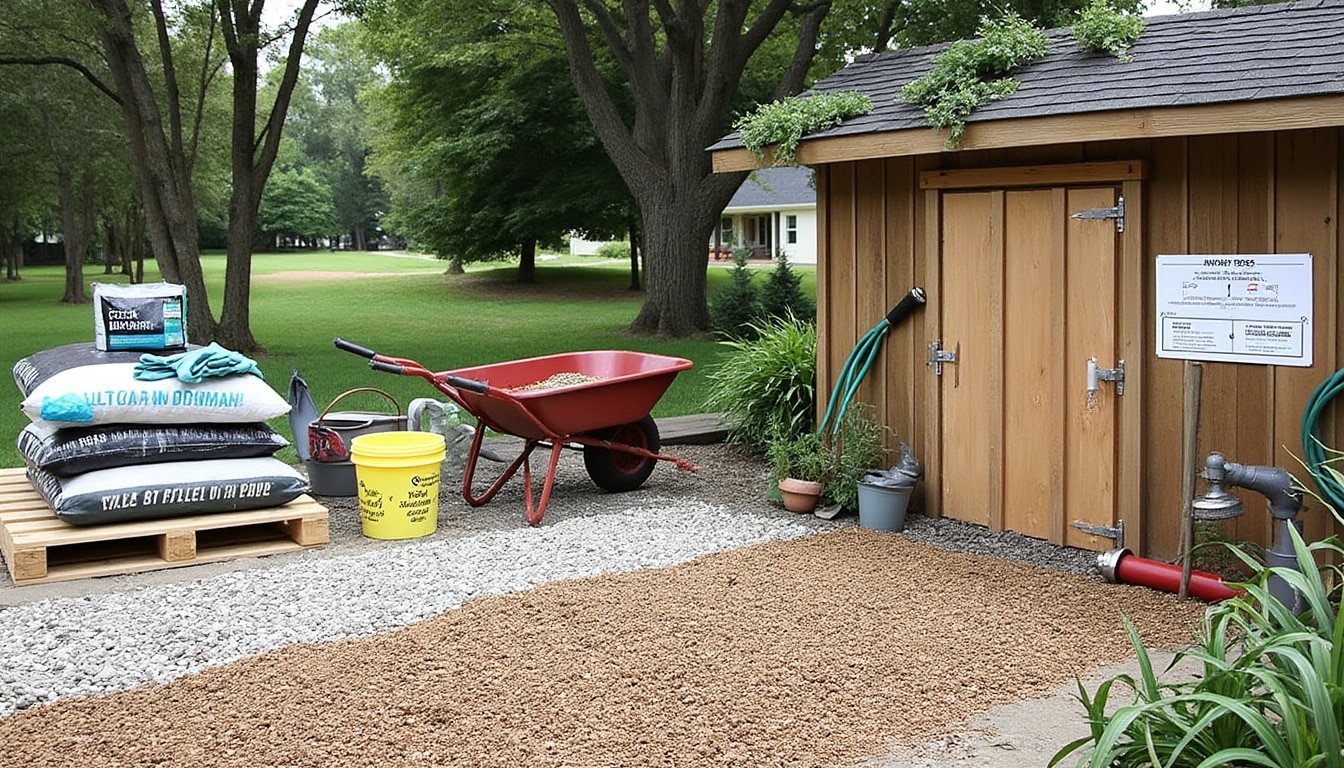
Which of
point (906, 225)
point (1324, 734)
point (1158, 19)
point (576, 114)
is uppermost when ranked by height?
point (576, 114)

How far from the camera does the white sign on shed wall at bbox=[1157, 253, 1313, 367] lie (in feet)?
18.7

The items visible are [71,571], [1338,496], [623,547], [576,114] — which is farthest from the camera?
[576,114]

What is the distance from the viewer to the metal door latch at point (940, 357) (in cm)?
724

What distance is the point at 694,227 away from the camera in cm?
1855

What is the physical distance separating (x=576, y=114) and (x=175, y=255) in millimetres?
13553

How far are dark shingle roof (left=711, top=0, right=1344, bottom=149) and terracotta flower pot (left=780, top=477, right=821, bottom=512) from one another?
2043 millimetres

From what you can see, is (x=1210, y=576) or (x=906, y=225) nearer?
(x=1210, y=576)

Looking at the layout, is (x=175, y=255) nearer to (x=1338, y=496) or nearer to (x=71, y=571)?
(x=71, y=571)

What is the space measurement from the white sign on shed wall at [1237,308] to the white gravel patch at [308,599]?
7.76 feet

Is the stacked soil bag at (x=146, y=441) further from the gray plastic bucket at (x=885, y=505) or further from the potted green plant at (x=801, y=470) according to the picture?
the gray plastic bucket at (x=885, y=505)

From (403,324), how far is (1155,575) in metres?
19.6

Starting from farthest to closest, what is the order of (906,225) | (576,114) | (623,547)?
(576,114)
(906,225)
(623,547)

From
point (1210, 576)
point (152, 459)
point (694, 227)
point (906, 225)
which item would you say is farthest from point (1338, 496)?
point (694, 227)

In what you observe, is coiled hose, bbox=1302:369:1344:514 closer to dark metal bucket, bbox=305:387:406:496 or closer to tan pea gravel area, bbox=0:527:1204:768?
tan pea gravel area, bbox=0:527:1204:768
